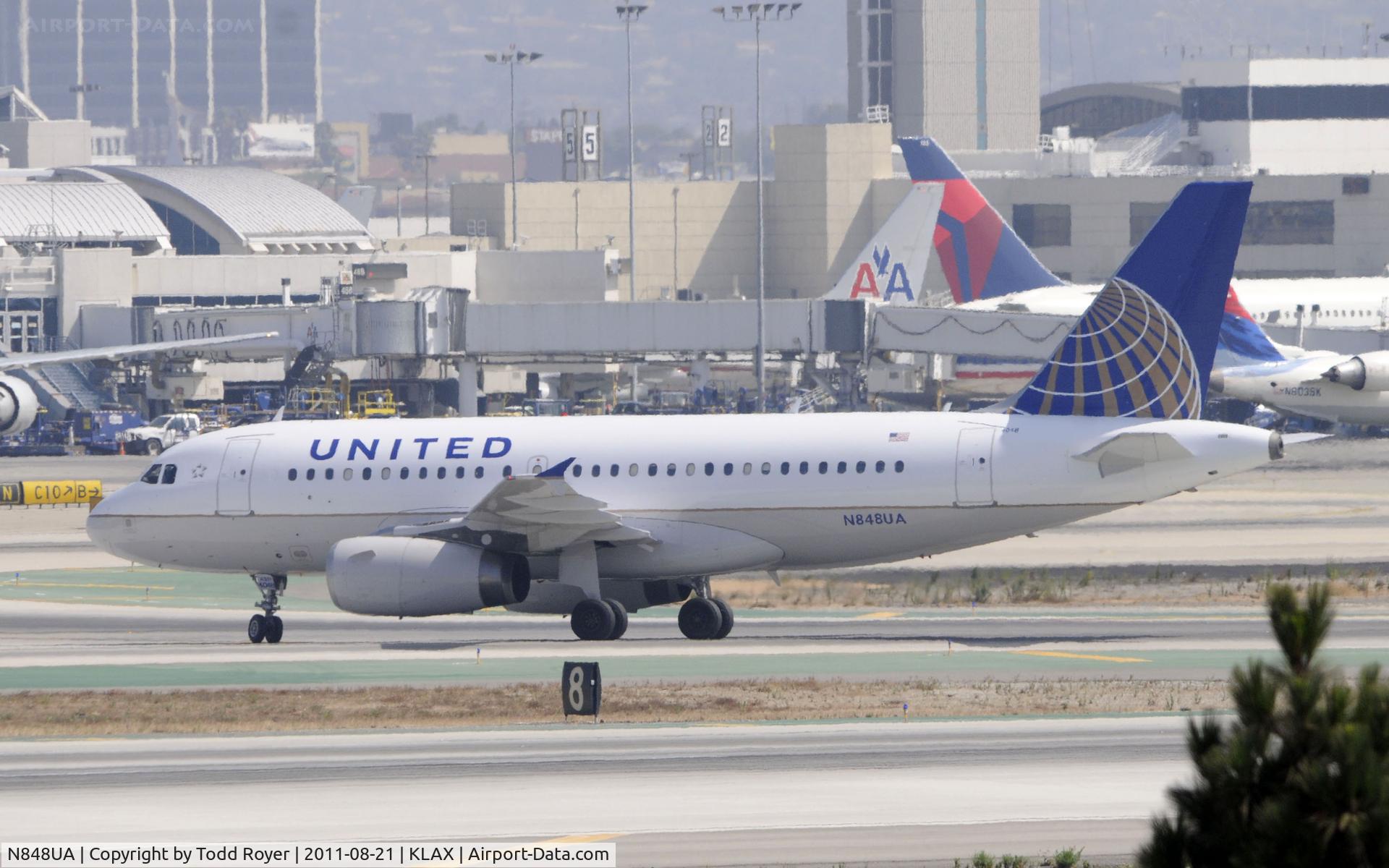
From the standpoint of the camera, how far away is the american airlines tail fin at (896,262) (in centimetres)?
8494

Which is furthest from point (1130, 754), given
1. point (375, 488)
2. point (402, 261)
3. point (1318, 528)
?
point (402, 261)

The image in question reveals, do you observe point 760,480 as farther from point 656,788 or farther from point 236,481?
point 656,788

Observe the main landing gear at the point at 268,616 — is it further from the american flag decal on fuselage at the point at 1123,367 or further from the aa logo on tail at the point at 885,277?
the aa logo on tail at the point at 885,277

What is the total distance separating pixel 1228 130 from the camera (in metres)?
144

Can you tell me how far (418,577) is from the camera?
111 feet

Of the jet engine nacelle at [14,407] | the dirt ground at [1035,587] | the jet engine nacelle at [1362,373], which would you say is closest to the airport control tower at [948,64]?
the jet engine nacelle at [1362,373]

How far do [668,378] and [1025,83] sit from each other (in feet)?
216

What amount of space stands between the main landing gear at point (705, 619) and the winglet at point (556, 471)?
3.10 meters

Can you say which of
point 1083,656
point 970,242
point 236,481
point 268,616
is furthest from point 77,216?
point 1083,656

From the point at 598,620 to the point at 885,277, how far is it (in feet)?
172

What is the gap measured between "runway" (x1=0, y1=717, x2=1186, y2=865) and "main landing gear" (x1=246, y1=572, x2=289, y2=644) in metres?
10.7

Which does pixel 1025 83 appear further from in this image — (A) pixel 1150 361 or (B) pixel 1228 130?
(A) pixel 1150 361

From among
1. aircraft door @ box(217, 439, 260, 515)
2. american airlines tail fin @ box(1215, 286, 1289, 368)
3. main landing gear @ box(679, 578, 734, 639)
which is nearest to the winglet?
main landing gear @ box(679, 578, 734, 639)

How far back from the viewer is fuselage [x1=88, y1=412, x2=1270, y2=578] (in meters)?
33.0
